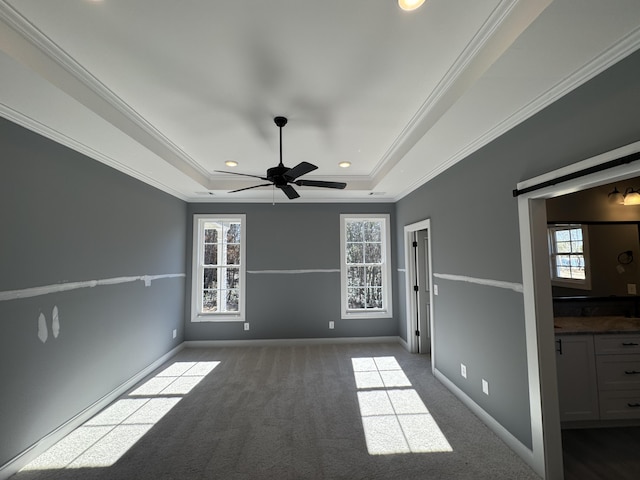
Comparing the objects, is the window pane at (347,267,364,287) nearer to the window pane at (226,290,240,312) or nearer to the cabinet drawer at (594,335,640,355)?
the window pane at (226,290,240,312)

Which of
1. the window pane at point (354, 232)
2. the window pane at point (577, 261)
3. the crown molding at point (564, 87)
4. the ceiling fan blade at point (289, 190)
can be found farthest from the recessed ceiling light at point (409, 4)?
the window pane at point (354, 232)

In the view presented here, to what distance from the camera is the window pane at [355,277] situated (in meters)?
5.31

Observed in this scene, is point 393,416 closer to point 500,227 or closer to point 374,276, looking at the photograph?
point 500,227

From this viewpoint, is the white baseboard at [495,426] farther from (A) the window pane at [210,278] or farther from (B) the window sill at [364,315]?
(A) the window pane at [210,278]

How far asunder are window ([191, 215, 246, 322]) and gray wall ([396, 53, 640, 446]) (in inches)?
128

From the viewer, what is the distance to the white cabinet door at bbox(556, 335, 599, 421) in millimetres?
2436

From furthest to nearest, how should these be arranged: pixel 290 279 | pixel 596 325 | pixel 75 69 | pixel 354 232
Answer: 1. pixel 354 232
2. pixel 290 279
3. pixel 596 325
4. pixel 75 69

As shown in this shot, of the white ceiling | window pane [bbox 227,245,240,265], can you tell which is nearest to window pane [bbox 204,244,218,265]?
window pane [bbox 227,245,240,265]

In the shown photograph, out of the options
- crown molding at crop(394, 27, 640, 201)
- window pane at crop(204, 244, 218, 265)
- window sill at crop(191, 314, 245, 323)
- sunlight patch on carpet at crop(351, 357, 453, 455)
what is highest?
crown molding at crop(394, 27, 640, 201)

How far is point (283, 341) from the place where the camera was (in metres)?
5.06

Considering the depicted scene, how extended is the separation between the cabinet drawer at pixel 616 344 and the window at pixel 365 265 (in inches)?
117

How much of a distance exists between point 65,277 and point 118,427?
142 cm

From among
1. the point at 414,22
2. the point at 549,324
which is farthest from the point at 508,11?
the point at 549,324

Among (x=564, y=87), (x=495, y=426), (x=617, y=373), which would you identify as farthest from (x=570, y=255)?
(x=564, y=87)
